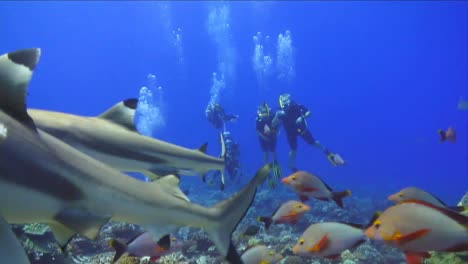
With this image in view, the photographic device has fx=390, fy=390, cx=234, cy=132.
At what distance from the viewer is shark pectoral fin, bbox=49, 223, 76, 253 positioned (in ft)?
8.02

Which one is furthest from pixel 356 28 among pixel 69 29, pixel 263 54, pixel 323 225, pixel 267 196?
pixel 323 225

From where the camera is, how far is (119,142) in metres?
4.17

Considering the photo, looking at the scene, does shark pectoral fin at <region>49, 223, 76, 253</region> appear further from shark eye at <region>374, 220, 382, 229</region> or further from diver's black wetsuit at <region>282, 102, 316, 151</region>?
diver's black wetsuit at <region>282, 102, 316, 151</region>

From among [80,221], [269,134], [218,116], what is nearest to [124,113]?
[80,221]

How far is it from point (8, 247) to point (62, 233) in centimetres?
39

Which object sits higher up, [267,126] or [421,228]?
[267,126]

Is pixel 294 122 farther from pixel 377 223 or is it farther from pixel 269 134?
pixel 377 223

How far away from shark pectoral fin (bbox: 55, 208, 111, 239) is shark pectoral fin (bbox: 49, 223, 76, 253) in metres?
0.05

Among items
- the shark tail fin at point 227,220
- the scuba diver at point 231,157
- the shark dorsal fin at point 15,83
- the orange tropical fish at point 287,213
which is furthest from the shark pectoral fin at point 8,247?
the scuba diver at point 231,157

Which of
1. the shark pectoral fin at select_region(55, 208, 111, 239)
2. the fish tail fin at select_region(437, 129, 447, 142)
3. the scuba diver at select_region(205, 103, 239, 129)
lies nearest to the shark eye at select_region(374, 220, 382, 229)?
the shark pectoral fin at select_region(55, 208, 111, 239)

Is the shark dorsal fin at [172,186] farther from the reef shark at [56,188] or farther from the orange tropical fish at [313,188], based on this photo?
the orange tropical fish at [313,188]

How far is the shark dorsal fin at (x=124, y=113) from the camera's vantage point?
4.49 m

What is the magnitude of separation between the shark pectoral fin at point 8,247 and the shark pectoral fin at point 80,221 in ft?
0.93

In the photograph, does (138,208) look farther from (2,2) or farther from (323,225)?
(2,2)
